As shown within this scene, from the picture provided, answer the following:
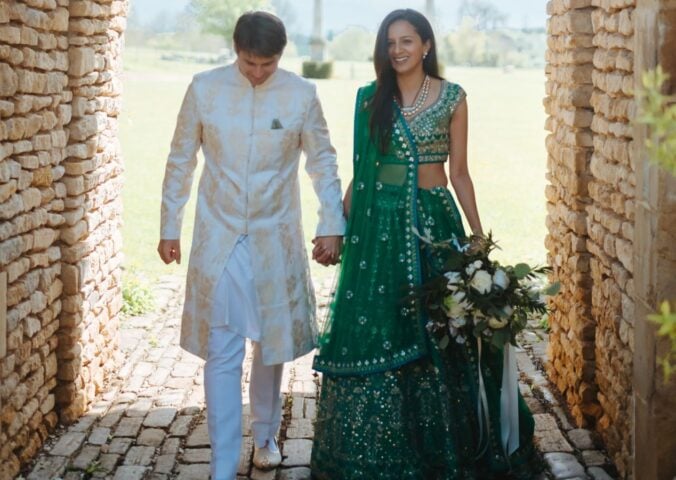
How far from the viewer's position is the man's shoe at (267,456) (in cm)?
512

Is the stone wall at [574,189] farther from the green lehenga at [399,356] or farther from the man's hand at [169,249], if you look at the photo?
the man's hand at [169,249]

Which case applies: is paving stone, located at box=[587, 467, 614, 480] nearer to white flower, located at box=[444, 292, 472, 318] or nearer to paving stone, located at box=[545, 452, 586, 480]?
paving stone, located at box=[545, 452, 586, 480]

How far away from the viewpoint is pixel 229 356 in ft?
15.4

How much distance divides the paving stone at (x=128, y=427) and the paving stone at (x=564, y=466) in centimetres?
196

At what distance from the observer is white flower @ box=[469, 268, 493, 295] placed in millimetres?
4582

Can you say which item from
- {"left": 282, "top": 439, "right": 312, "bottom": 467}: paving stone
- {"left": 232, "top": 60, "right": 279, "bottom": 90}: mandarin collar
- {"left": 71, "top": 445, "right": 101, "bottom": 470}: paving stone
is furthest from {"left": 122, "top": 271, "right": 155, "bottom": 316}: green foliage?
{"left": 232, "top": 60, "right": 279, "bottom": 90}: mandarin collar

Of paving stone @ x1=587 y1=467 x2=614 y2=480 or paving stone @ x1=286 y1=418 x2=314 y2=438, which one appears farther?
paving stone @ x1=286 y1=418 x2=314 y2=438

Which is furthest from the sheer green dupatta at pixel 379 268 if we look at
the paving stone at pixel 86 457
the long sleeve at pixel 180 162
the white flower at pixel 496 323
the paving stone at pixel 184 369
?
the paving stone at pixel 184 369

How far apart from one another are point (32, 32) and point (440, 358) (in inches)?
86.2

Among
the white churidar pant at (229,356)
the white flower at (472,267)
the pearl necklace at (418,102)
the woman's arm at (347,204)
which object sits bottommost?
the white churidar pant at (229,356)

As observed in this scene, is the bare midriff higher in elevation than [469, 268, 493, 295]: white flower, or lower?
higher

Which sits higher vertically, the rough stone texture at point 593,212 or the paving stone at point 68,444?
the rough stone texture at point 593,212

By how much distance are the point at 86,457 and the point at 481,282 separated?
2.00 meters

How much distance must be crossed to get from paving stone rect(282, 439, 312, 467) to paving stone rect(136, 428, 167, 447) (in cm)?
61
